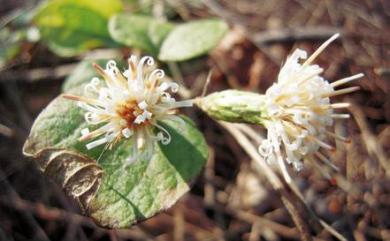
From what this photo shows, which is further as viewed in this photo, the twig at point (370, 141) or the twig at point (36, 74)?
the twig at point (36, 74)

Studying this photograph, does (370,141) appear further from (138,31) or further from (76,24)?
(76,24)

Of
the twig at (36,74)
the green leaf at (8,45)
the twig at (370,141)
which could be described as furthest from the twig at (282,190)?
the green leaf at (8,45)

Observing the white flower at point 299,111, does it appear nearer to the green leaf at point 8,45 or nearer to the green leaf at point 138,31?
the green leaf at point 138,31

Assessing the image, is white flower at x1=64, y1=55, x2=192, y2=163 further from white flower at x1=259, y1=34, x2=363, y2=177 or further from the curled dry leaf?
white flower at x1=259, y1=34, x2=363, y2=177

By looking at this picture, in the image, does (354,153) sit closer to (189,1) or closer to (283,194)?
(283,194)

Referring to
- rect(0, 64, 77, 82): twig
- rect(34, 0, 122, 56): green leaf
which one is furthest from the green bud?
rect(0, 64, 77, 82): twig

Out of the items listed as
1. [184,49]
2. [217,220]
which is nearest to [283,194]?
[217,220]
